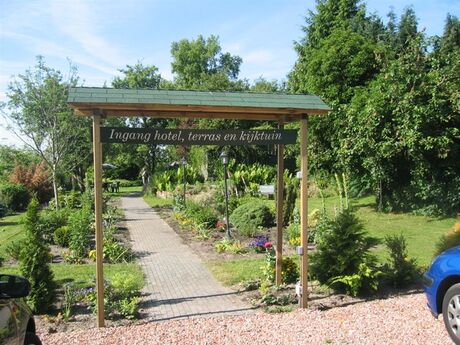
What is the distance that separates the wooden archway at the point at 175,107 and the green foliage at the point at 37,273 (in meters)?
0.95

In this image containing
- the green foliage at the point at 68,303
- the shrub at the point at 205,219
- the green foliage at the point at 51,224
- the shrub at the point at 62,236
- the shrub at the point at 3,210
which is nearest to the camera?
the green foliage at the point at 68,303

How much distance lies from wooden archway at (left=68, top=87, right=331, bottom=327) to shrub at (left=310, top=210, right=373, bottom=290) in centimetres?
62

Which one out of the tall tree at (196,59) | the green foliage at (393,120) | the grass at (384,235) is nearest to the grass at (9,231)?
the grass at (384,235)

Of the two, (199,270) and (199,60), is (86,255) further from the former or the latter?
(199,60)

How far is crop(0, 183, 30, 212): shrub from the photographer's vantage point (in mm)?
20438

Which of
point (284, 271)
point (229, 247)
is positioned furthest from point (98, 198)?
point (229, 247)

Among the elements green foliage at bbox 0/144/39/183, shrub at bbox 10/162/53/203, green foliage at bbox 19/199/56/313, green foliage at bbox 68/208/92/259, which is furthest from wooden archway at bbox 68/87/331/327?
green foliage at bbox 0/144/39/183

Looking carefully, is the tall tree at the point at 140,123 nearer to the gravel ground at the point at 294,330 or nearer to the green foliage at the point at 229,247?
the green foliage at the point at 229,247

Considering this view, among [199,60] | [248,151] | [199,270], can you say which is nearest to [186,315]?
[199,270]

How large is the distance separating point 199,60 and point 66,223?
153 ft

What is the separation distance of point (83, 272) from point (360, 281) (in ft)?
17.9

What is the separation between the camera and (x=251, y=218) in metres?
13.6

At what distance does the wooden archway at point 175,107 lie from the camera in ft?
19.2

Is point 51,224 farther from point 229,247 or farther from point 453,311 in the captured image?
point 453,311
